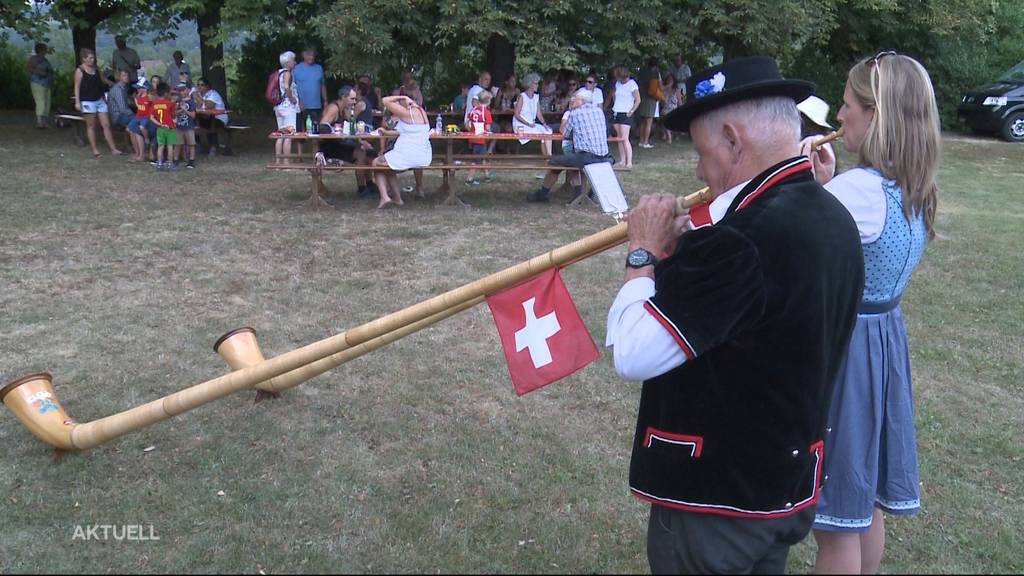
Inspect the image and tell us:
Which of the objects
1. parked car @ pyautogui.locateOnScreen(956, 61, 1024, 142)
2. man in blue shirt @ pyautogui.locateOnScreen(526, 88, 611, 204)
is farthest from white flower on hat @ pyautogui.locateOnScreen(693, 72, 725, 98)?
parked car @ pyautogui.locateOnScreen(956, 61, 1024, 142)

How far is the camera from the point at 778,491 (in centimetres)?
200

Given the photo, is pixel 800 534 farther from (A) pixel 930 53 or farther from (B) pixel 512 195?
(A) pixel 930 53

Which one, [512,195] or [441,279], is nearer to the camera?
[441,279]

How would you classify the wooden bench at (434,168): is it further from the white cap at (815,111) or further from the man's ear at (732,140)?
the man's ear at (732,140)

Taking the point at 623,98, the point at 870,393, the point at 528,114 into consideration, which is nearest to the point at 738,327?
the point at 870,393

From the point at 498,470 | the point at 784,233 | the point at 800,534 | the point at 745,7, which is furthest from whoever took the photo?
the point at 745,7

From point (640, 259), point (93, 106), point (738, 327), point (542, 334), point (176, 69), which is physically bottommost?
point (542, 334)

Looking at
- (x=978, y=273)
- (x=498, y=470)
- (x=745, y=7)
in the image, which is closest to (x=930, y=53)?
(x=745, y=7)

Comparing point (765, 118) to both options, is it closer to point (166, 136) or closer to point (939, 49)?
point (166, 136)

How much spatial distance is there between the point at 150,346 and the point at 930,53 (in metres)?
23.8

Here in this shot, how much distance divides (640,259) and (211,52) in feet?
56.4

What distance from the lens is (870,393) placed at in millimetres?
2680

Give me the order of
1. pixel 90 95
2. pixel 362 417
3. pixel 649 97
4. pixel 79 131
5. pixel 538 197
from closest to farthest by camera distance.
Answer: pixel 362 417, pixel 538 197, pixel 90 95, pixel 79 131, pixel 649 97

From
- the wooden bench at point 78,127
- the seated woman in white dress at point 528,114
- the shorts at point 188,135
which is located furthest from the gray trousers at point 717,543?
the wooden bench at point 78,127
